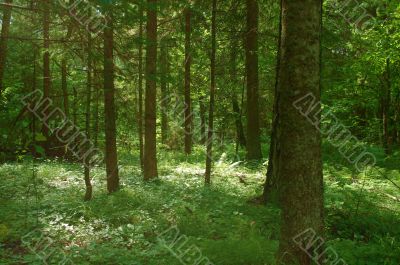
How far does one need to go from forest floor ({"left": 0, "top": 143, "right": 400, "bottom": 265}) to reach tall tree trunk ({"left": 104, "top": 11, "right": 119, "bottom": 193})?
0.59 meters

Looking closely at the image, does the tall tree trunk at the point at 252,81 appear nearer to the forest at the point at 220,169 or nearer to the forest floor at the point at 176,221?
the forest at the point at 220,169

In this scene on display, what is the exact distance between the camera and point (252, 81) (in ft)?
51.8

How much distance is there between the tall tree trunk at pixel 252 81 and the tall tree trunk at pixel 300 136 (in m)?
10.9

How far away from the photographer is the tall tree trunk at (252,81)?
15242 millimetres

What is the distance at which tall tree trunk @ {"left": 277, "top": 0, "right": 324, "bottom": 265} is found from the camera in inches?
177

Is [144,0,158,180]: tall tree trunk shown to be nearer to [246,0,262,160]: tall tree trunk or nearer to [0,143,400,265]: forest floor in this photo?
[0,143,400,265]: forest floor

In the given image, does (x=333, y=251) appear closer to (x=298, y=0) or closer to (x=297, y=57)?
(x=297, y=57)

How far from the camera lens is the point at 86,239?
734cm

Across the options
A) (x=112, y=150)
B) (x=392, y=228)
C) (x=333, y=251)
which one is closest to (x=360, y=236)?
(x=392, y=228)

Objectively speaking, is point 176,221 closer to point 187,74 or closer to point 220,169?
point 220,169

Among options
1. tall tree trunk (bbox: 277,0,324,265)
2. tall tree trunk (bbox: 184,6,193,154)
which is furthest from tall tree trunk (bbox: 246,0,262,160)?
tall tree trunk (bbox: 277,0,324,265)

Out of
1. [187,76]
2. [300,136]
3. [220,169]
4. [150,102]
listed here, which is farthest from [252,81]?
[300,136]

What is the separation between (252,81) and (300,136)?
37.6ft

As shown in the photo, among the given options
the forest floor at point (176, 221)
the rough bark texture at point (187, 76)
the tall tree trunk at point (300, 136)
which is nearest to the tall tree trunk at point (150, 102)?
the forest floor at point (176, 221)
